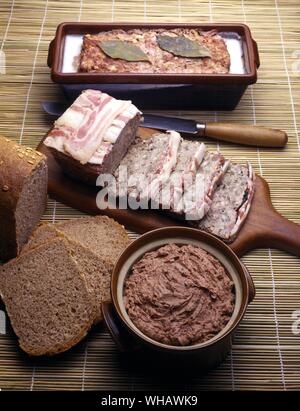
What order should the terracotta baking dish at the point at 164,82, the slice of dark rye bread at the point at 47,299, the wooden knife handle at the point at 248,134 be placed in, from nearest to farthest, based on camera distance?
the slice of dark rye bread at the point at 47,299, the terracotta baking dish at the point at 164,82, the wooden knife handle at the point at 248,134

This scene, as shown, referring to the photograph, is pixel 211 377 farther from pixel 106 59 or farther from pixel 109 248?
pixel 106 59

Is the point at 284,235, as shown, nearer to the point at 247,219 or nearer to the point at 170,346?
the point at 247,219

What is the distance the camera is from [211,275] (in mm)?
2676

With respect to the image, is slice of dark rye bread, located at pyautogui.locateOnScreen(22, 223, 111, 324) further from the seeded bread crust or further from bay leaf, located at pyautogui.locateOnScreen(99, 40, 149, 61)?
bay leaf, located at pyautogui.locateOnScreen(99, 40, 149, 61)

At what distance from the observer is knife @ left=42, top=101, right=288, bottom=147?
143 inches

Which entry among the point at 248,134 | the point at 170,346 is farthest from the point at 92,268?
the point at 248,134

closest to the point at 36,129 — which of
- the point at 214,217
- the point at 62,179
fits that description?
the point at 62,179

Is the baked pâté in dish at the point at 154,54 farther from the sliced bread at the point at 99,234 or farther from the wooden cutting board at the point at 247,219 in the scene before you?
the sliced bread at the point at 99,234

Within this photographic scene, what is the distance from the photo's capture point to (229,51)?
3846 millimetres

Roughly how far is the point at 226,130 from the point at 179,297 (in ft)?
4.62

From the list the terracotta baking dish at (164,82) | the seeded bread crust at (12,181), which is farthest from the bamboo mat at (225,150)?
the seeded bread crust at (12,181)

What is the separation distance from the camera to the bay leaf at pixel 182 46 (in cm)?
369

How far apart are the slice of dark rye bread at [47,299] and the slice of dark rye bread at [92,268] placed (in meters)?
0.04

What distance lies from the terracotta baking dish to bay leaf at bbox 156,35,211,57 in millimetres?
138
